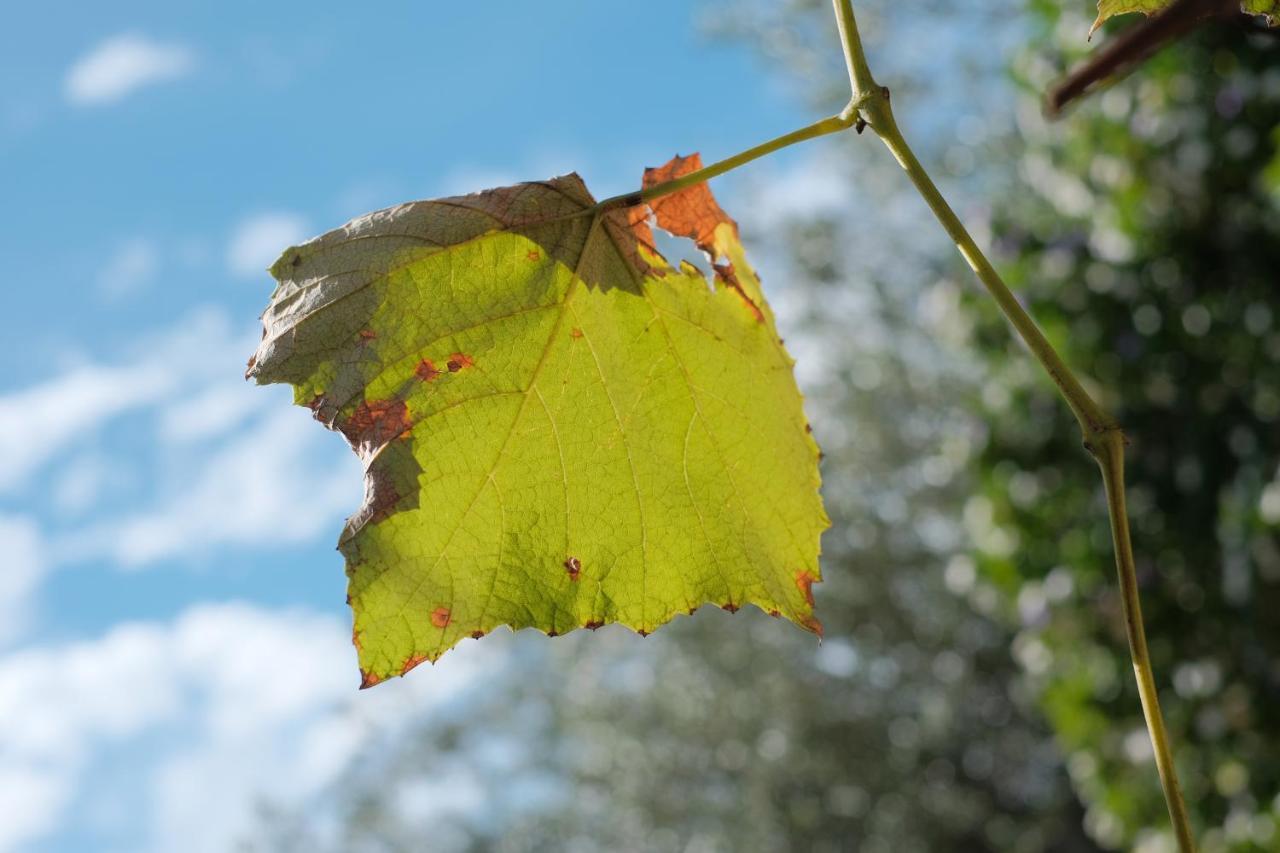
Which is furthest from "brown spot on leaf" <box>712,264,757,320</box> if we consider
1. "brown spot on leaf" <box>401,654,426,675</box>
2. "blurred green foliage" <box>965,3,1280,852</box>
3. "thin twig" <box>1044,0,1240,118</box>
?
"blurred green foliage" <box>965,3,1280,852</box>

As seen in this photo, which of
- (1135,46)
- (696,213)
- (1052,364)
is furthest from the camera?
(696,213)

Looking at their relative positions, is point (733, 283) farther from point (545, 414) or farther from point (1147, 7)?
point (1147, 7)

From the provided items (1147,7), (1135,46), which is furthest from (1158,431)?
(1135,46)

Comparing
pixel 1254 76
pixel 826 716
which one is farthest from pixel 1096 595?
pixel 826 716

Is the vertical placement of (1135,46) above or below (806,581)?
below

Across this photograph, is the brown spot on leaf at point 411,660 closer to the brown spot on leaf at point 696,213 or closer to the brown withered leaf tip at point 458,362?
the brown withered leaf tip at point 458,362

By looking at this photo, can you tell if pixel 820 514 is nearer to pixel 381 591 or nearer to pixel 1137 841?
pixel 381 591

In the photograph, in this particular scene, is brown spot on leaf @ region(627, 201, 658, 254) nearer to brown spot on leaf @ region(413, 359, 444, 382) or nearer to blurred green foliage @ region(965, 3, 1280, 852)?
brown spot on leaf @ region(413, 359, 444, 382)
